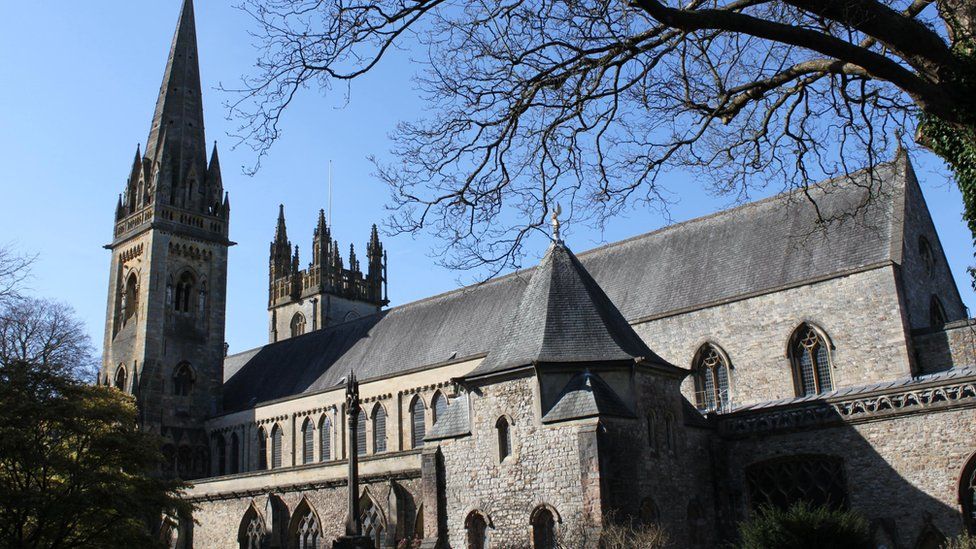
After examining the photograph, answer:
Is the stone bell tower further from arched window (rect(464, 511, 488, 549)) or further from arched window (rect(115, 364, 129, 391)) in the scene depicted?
arched window (rect(464, 511, 488, 549))

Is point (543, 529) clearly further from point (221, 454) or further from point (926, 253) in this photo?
point (221, 454)

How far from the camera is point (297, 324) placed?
6231cm

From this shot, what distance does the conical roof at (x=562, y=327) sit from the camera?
23.0m

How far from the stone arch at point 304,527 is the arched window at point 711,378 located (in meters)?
13.8

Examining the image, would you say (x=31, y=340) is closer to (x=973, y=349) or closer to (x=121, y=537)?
(x=121, y=537)

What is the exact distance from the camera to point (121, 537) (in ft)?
82.0

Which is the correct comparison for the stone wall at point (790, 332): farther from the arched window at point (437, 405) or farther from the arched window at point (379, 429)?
the arched window at point (379, 429)

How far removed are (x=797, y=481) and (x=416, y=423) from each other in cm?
1840

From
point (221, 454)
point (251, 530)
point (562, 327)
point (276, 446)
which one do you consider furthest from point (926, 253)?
point (221, 454)

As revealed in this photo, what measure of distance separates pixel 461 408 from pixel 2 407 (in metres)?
11.4

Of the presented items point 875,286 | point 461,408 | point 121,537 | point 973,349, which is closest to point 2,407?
point 121,537

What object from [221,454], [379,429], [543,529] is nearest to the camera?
[543,529]

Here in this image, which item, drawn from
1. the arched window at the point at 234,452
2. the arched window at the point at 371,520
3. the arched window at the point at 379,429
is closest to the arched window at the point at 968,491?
the arched window at the point at 371,520

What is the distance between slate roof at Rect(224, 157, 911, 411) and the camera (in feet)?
96.7
